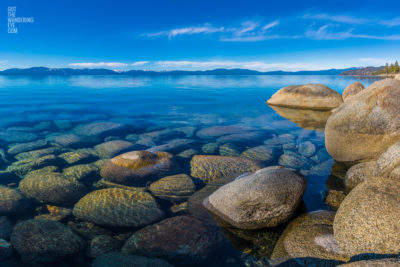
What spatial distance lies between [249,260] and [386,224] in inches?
86.8

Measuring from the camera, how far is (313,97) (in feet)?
70.0

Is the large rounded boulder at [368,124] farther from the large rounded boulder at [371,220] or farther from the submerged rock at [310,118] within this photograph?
the submerged rock at [310,118]

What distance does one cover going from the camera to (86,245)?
458 centimetres

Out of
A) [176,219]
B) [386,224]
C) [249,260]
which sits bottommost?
[249,260]

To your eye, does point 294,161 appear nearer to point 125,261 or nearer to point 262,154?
point 262,154

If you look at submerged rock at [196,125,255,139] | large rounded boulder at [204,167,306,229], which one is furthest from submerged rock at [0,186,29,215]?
submerged rock at [196,125,255,139]

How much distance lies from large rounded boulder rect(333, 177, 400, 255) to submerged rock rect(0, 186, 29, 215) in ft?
22.2

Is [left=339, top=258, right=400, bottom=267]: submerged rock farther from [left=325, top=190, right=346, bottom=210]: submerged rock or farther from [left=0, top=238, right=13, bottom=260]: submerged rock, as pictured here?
[left=0, top=238, right=13, bottom=260]: submerged rock

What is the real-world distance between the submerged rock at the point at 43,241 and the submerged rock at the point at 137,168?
2661mm

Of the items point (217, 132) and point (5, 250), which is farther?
point (217, 132)

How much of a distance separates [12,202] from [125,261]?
3842 mm

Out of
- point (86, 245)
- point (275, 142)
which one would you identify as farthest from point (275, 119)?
point (86, 245)

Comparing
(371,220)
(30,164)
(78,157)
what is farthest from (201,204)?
(30,164)

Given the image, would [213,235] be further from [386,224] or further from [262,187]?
[386,224]
